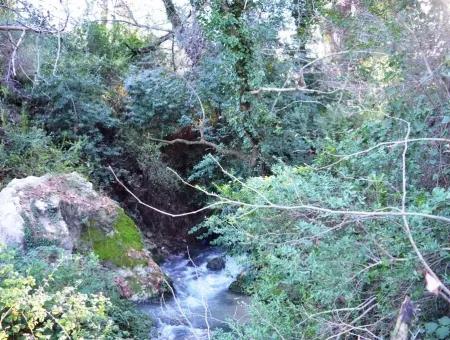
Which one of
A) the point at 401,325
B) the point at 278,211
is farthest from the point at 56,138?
the point at 401,325

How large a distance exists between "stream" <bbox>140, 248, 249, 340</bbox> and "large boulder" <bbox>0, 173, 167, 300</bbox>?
0.42 m

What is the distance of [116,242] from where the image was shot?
20.0 feet

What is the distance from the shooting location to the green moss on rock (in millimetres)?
5891

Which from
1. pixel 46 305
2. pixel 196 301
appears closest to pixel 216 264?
pixel 196 301

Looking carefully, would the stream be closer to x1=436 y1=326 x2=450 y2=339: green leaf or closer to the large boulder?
the large boulder

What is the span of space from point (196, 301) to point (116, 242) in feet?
4.62

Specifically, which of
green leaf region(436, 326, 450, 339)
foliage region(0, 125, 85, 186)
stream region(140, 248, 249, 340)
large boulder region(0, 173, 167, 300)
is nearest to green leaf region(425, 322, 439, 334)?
green leaf region(436, 326, 450, 339)

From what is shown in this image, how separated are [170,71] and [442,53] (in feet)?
21.1

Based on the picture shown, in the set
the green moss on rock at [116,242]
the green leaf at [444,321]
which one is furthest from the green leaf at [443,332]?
the green moss on rock at [116,242]

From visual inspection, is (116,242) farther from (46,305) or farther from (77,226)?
(46,305)

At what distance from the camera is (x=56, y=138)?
8094 mm

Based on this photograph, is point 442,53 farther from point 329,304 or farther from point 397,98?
point 329,304

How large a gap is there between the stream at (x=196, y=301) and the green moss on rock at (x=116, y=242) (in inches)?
26.9

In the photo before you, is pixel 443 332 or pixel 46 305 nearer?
pixel 443 332
